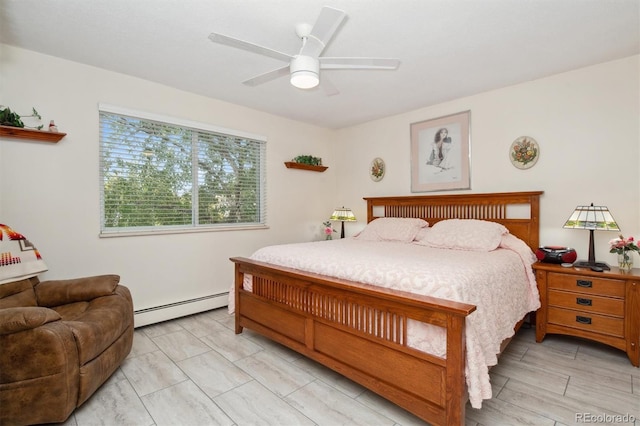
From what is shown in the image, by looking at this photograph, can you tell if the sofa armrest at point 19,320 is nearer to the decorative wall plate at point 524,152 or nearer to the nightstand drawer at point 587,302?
the nightstand drawer at point 587,302

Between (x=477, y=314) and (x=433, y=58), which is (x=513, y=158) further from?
(x=477, y=314)

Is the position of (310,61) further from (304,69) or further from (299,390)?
(299,390)

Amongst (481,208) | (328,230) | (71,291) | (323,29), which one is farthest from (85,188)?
(481,208)

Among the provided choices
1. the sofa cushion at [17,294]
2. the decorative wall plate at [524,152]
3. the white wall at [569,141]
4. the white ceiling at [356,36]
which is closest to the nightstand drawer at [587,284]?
the white wall at [569,141]

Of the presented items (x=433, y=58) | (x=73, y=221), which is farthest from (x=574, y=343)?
(x=73, y=221)

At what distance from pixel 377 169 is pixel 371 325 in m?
3.00

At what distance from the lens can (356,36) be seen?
231cm

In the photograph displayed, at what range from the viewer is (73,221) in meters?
2.80

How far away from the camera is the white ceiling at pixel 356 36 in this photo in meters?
2.02

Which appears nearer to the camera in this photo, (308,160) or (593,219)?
(593,219)

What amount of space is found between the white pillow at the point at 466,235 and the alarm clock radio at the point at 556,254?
14.3 inches

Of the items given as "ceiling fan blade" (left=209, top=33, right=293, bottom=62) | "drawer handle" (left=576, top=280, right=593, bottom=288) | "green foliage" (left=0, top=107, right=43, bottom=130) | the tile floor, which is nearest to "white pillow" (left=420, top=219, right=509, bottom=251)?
"drawer handle" (left=576, top=280, right=593, bottom=288)

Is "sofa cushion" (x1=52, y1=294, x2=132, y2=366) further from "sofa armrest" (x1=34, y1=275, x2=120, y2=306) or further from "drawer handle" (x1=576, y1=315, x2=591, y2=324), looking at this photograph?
"drawer handle" (x1=576, y1=315, x2=591, y2=324)

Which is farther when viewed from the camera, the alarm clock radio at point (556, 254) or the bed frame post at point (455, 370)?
the alarm clock radio at point (556, 254)
